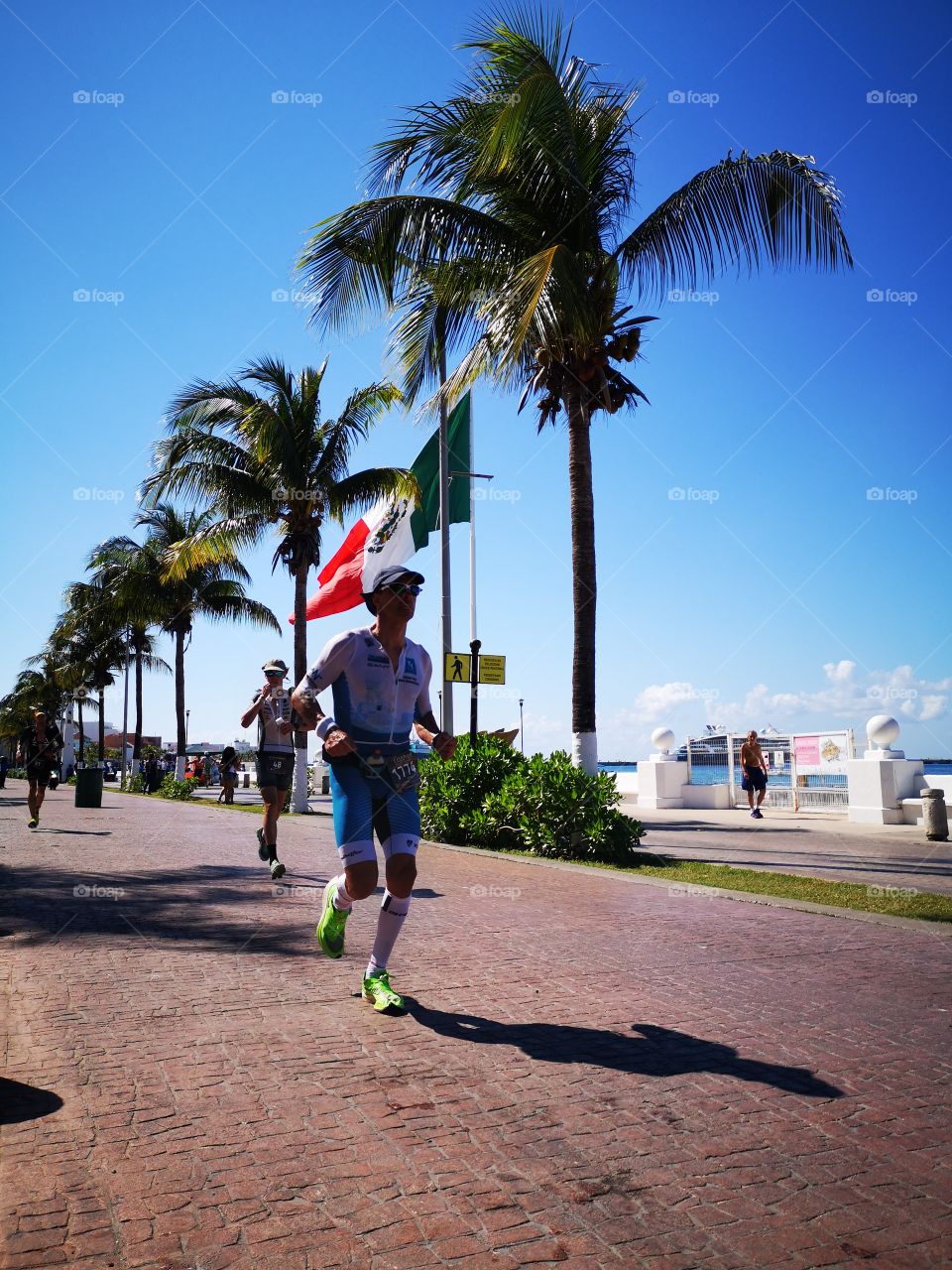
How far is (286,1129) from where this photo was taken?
10.4ft

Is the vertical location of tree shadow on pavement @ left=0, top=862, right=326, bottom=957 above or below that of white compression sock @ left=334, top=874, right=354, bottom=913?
below

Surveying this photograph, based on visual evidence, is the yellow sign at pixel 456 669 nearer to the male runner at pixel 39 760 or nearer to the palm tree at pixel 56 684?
the male runner at pixel 39 760

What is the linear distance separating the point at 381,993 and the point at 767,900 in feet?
15.2

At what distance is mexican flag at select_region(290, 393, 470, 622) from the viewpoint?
1969 cm

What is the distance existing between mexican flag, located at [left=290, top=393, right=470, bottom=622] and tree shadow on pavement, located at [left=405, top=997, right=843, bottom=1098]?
14226 millimetres

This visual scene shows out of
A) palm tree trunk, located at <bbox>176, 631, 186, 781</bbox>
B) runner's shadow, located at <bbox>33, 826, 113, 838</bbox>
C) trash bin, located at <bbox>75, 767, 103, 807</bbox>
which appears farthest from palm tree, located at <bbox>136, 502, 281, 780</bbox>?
runner's shadow, located at <bbox>33, 826, 113, 838</bbox>

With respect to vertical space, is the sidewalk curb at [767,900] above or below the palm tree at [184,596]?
below

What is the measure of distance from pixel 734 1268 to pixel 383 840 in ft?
8.75

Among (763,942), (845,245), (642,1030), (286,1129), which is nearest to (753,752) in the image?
(845,245)

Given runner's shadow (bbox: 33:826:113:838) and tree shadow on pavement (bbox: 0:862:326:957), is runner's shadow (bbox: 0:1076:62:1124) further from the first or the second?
runner's shadow (bbox: 33:826:113:838)

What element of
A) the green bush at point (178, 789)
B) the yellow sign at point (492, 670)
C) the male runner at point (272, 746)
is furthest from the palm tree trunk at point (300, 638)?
the male runner at point (272, 746)

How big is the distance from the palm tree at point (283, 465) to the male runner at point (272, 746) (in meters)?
12.2

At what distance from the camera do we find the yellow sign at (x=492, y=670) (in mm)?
16578

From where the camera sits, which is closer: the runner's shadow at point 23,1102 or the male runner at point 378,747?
the runner's shadow at point 23,1102
